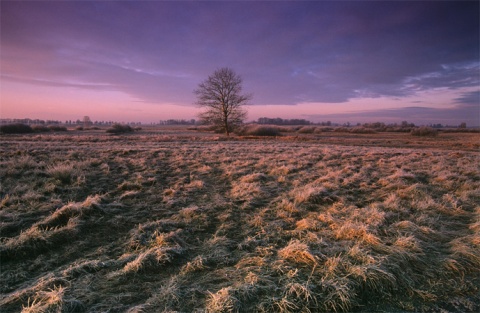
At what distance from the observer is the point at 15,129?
38844 millimetres

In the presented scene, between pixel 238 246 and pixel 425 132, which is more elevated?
pixel 425 132

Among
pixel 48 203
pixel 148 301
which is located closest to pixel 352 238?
pixel 148 301

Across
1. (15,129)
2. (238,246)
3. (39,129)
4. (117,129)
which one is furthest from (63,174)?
(39,129)

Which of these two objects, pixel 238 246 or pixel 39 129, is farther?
pixel 39 129

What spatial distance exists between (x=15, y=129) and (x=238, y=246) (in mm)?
50028

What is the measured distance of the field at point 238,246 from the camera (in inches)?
115

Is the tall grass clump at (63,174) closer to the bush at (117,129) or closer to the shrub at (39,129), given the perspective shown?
the bush at (117,129)

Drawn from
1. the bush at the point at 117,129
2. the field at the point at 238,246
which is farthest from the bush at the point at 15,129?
the field at the point at 238,246

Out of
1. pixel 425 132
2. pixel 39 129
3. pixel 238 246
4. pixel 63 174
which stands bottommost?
pixel 238 246

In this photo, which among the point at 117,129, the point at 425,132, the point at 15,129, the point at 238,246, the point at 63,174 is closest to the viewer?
the point at 238,246

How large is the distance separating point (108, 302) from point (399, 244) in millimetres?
4326

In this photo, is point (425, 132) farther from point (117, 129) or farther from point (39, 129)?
point (39, 129)

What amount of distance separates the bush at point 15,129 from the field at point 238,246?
4164cm

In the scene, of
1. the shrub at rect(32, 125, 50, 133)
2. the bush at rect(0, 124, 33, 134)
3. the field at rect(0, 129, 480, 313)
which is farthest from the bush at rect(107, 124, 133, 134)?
the field at rect(0, 129, 480, 313)
